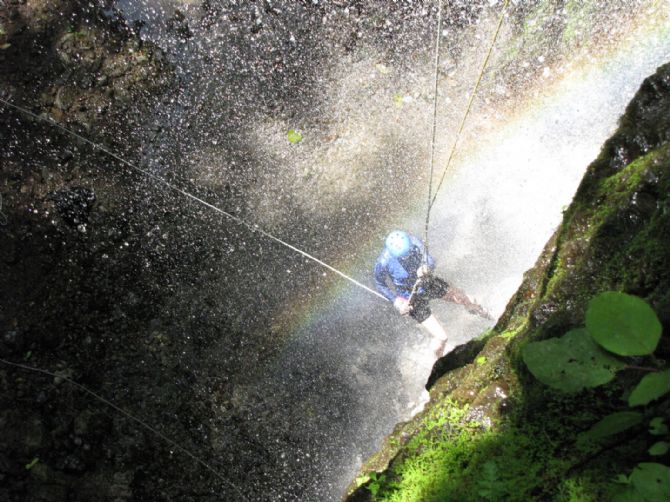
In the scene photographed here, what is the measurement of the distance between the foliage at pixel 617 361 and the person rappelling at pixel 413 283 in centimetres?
364

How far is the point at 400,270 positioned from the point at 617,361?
393 centimetres

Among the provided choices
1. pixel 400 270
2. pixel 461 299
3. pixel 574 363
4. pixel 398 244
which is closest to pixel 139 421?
pixel 400 270

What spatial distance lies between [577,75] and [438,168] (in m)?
1.80

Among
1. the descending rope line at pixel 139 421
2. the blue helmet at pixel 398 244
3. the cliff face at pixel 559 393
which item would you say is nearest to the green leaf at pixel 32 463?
the descending rope line at pixel 139 421

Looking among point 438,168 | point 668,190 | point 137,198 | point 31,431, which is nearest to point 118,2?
point 137,198

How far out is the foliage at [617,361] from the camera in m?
1.41

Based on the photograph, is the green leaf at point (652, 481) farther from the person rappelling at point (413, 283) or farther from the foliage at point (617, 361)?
the person rappelling at point (413, 283)

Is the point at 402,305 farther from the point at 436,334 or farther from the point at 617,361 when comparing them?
the point at 617,361

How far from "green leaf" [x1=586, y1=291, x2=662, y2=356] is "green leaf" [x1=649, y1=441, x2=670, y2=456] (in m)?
0.35

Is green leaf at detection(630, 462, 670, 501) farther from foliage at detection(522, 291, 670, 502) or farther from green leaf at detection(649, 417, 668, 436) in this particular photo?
green leaf at detection(649, 417, 668, 436)

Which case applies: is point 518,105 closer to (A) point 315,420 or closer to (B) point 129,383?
(A) point 315,420

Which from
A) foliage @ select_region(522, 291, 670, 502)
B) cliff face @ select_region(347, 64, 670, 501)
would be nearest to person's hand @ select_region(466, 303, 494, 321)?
cliff face @ select_region(347, 64, 670, 501)

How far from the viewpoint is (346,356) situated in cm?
599

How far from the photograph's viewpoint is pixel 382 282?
5699 millimetres
